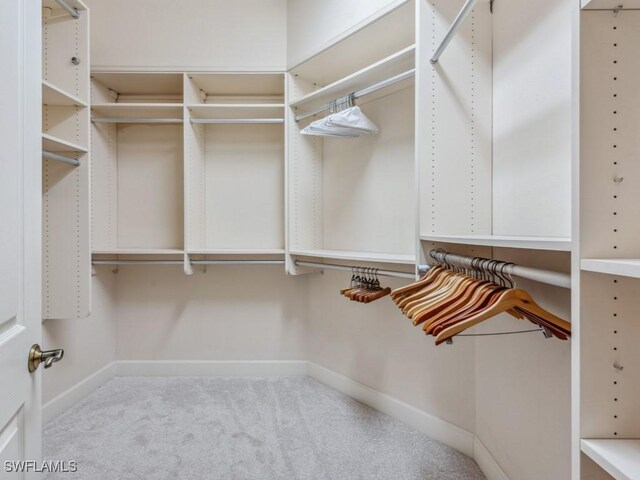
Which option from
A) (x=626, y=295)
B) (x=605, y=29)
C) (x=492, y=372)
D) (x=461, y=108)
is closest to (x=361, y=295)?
(x=492, y=372)

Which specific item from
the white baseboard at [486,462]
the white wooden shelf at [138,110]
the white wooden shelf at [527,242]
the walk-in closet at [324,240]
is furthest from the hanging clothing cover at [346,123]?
the white baseboard at [486,462]

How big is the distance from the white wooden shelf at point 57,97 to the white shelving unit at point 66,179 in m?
0.01

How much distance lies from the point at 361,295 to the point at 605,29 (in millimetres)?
1439

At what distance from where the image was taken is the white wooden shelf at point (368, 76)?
1630 millimetres

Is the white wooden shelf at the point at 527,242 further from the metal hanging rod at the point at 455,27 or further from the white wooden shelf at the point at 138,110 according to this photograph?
the white wooden shelf at the point at 138,110

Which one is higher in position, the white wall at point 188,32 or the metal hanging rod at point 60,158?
the white wall at point 188,32

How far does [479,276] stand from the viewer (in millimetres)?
1234

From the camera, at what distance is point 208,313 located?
284 cm

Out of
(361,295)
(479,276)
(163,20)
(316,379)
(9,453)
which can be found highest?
(163,20)

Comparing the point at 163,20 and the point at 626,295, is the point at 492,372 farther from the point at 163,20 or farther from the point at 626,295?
the point at 163,20

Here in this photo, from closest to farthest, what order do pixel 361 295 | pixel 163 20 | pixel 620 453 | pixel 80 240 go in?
pixel 620 453 < pixel 361 295 < pixel 80 240 < pixel 163 20

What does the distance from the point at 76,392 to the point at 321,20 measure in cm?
296

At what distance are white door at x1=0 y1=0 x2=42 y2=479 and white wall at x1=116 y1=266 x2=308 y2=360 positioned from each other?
6.46 feet

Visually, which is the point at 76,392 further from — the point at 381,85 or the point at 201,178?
the point at 381,85
